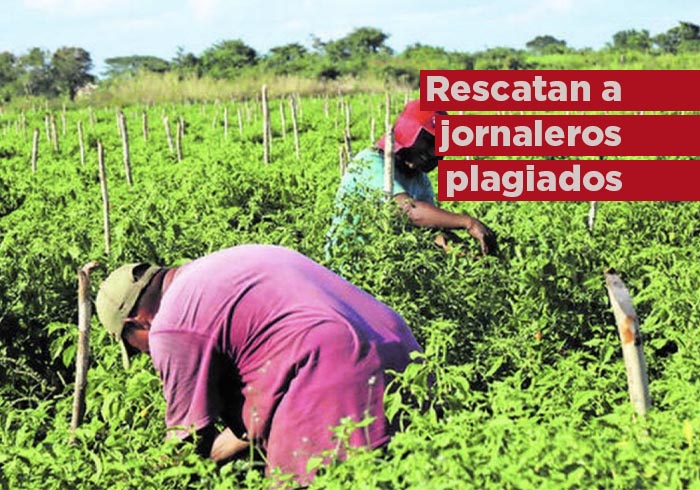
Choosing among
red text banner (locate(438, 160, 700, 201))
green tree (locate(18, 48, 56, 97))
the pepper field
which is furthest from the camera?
green tree (locate(18, 48, 56, 97))

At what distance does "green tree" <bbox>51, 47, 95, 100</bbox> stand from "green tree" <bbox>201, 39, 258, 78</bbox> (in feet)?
35.4

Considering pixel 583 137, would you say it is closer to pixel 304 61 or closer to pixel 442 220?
pixel 442 220

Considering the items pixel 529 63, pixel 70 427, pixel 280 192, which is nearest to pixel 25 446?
pixel 70 427

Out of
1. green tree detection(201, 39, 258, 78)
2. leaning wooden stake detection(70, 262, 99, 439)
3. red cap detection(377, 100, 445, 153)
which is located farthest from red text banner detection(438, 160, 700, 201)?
green tree detection(201, 39, 258, 78)

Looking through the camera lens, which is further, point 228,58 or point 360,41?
point 360,41

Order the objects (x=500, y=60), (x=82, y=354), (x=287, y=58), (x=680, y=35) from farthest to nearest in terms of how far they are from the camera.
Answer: (x=680, y=35), (x=287, y=58), (x=500, y=60), (x=82, y=354)

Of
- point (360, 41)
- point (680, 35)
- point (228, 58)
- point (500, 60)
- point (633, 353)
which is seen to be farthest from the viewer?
point (360, 41)

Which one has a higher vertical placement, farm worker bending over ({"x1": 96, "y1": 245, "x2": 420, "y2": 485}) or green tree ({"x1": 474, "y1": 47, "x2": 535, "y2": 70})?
farm worker bending over ({"x1": 96, "y1": 245, "x2": 420, "y2": 485})

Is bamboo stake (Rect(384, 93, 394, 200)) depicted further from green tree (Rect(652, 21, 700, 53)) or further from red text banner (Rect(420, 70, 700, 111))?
green tree (Rect(652, 21, 700, 53))

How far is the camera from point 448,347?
4.61 m

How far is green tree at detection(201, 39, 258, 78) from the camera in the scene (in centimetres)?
5191

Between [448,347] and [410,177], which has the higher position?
[410,177]

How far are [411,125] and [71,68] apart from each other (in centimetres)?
6721

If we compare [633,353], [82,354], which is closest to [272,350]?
[633,353]
